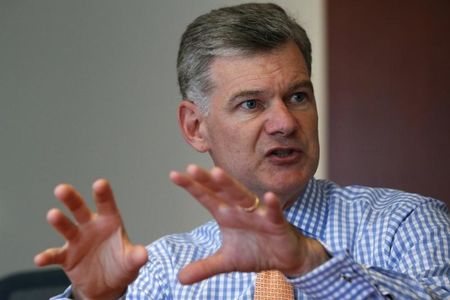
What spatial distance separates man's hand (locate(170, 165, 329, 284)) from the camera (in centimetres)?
128

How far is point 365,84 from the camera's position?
2918 mm

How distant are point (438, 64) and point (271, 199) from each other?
1766 mm

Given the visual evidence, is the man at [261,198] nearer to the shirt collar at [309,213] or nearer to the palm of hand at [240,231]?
the shirt collar at [309,213]

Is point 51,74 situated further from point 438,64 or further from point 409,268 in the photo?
point 409,268

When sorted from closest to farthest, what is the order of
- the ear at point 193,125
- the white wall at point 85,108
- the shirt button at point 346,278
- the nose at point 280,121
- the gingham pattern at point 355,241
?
the shirt button at point 346,278 → the gingham pattern at point 355,241 → the nose at point 280,121 → the ear at point 193,125 → the white wall at point 85,108

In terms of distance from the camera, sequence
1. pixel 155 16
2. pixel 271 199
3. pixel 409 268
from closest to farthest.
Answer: pixel 271 199 → pixel 409 268 → pixel 155 16

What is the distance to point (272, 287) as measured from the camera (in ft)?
5.63

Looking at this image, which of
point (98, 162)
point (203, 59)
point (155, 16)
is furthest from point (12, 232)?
point (203, 59)

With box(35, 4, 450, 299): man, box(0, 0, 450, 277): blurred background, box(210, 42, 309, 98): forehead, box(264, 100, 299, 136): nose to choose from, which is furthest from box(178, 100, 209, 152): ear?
box(0, 0, 450, 277): blurred background

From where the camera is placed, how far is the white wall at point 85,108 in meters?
3.21

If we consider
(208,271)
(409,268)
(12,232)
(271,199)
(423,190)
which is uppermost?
(271,199)

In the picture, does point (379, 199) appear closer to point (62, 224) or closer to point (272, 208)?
point (272, 208)

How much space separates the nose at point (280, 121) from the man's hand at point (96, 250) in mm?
502

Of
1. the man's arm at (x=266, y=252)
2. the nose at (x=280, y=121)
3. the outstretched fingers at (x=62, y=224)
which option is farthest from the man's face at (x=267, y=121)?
the outstretched fingers at (x=62, y=224)
